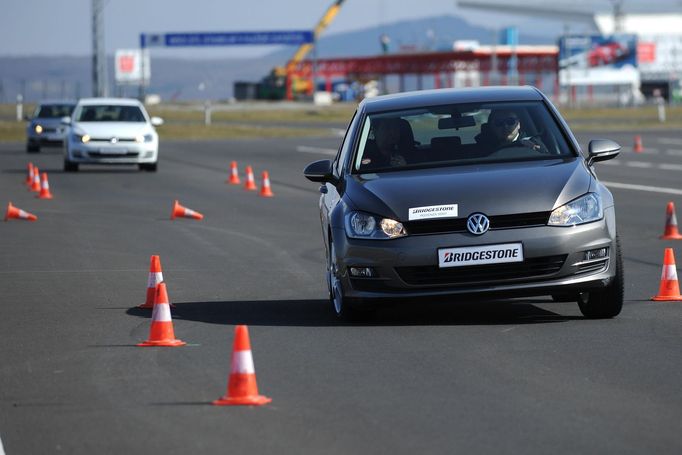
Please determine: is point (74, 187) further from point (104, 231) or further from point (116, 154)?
point (104, 231)

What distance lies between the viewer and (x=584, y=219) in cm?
1006

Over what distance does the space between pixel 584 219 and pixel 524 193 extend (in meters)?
0.44

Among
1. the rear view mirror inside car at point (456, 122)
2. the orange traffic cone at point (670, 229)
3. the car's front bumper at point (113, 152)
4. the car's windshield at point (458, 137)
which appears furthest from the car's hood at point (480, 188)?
the car's front bumper at point (113, 152)

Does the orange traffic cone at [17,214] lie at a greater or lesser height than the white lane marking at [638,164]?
greater

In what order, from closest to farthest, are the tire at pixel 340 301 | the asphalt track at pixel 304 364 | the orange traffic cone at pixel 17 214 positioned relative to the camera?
1. the asphalt track at pixel 304 364
2. the tire at pixel 340 301
3. the orange traffic cone at pixel 17 214

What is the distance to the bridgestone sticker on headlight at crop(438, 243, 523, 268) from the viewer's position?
9883 mm

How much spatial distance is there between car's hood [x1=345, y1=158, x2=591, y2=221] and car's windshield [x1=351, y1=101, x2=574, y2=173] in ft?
0.92

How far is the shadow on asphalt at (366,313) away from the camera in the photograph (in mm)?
10594

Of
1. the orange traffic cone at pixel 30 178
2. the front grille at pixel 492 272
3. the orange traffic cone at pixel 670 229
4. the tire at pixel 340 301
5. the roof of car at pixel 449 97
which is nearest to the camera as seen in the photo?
the front grille at pixel 492 272

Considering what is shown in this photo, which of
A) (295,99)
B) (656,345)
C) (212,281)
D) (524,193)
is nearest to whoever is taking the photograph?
(656,345)

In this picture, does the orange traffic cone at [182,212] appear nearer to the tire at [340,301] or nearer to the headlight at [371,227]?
the tire at [340,301]

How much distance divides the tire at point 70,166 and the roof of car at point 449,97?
2292 cm

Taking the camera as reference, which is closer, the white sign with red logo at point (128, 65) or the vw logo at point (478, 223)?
the vw logo at point (478, 223)

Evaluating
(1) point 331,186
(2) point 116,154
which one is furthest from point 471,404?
(2) point 116,154
